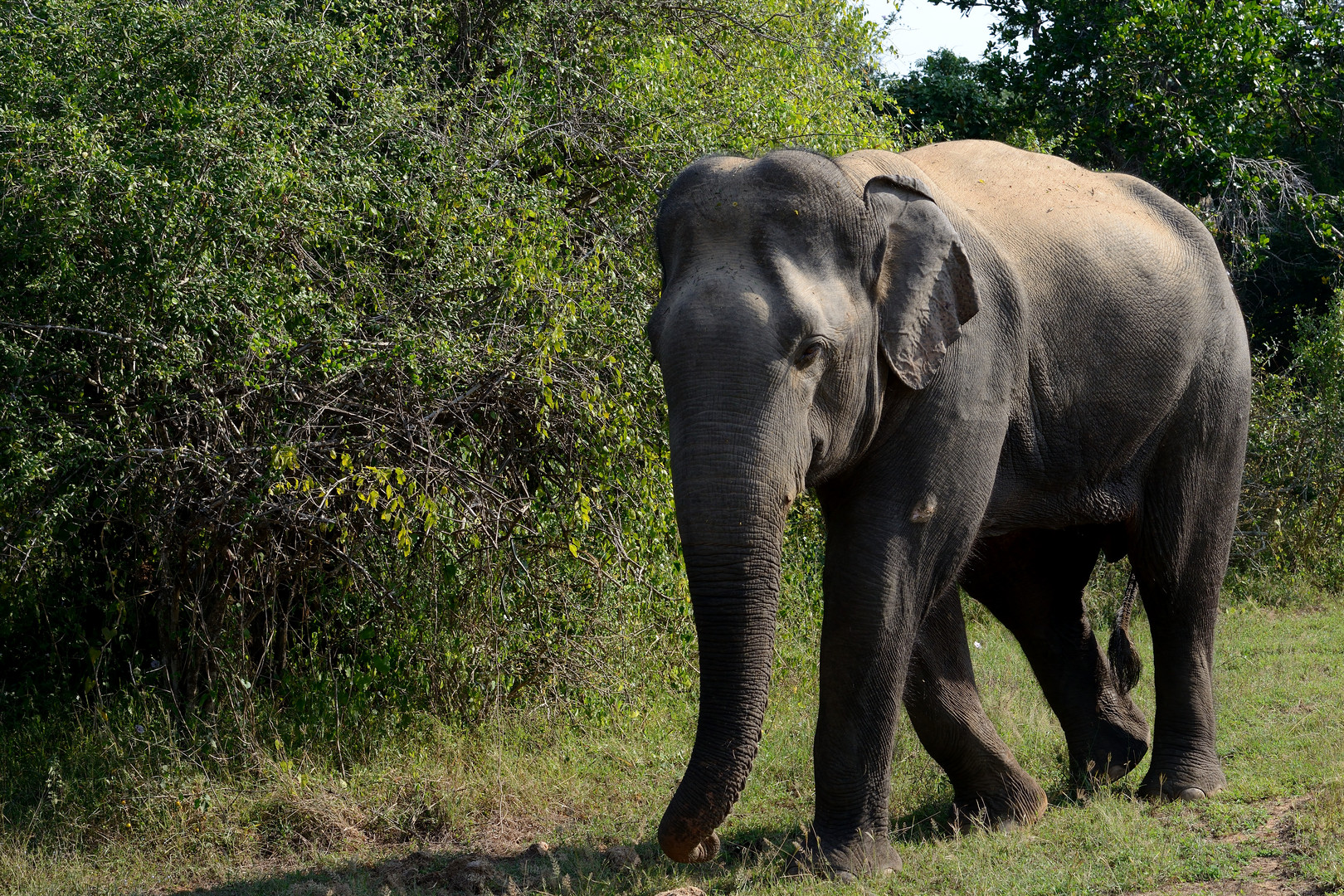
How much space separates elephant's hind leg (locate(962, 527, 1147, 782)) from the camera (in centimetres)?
696

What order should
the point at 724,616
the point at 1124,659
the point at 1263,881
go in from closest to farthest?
the point at 724,616 → the point at 1263,881 → the point at 1124,659

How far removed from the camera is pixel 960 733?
19.7 ft

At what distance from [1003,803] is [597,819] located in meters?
2.06

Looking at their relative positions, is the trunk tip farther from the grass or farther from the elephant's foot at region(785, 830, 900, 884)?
the elephant's foot at region(785, 830, 900, 884)

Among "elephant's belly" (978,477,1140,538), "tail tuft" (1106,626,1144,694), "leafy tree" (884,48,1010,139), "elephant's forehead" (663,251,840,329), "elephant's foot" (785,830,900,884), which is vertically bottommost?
"elephant's foot" (785,830,900,884)

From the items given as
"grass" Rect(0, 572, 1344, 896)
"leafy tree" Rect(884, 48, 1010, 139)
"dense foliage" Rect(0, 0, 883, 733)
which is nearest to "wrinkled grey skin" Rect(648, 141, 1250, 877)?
"grass" Rect(0, 572, 1344, 896)

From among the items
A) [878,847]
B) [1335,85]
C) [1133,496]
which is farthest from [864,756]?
[1335,85]

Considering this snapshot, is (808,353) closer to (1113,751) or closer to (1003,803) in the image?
(1003,803)

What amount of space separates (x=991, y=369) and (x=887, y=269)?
2.23ft

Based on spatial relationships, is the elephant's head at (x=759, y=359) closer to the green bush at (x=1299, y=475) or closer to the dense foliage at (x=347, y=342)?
the dense foliage at (x=347, y=342)

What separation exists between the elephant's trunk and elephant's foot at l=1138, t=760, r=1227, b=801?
117 inches

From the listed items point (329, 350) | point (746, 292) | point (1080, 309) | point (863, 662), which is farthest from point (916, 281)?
point (329, 350)

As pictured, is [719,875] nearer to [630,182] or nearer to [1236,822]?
[1236,822]

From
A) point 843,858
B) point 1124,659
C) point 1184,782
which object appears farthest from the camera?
point 1124,659
